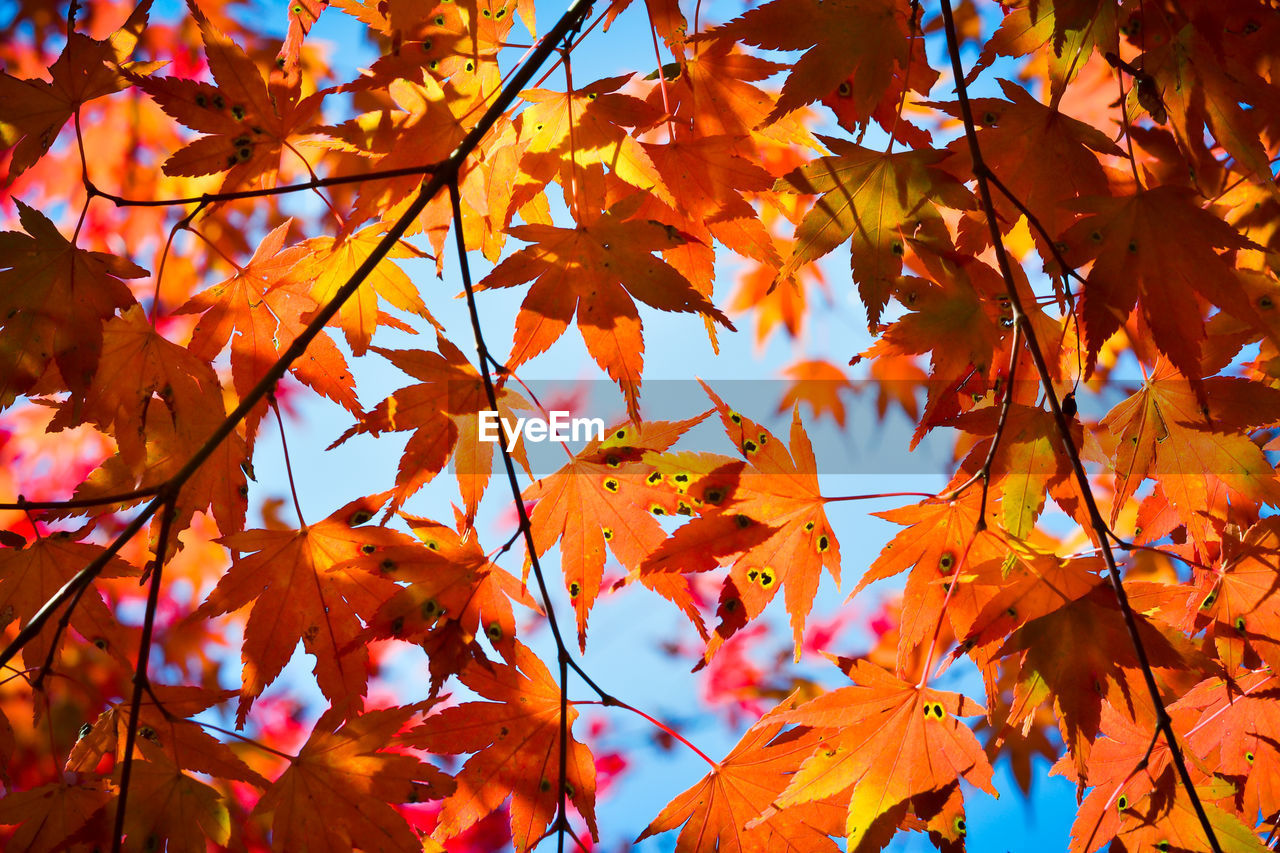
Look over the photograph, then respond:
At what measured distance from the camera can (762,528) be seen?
814 mm

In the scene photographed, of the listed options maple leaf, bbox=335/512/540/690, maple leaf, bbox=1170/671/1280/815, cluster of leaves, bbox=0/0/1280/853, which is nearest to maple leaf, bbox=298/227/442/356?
cluster of leaves, bbox=0/0/1280/853

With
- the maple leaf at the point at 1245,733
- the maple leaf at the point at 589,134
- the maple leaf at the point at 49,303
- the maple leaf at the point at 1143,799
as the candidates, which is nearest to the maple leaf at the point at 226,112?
the maple leaf at the point at 49,303

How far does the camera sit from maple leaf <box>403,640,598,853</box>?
839 mm

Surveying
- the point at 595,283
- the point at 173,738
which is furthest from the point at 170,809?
the point at 595,283

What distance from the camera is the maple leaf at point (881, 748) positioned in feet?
2.56

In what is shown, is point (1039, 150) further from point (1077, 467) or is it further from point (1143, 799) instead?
point (1143, 799)

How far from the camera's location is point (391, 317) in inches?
40.1

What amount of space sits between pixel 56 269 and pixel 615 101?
2.06ft

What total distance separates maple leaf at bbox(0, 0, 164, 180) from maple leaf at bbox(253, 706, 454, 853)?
714mm

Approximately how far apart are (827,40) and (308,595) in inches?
30.0

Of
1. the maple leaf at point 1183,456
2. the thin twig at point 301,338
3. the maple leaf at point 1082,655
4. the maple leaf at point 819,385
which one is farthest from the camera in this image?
the maple leaf at point 819,385

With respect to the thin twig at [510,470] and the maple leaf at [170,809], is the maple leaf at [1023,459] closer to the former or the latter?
the thin twig at [510,470]

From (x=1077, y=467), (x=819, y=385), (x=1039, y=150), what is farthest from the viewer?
(x=819, y=385)

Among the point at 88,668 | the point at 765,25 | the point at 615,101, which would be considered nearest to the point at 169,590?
the point at 88,668
